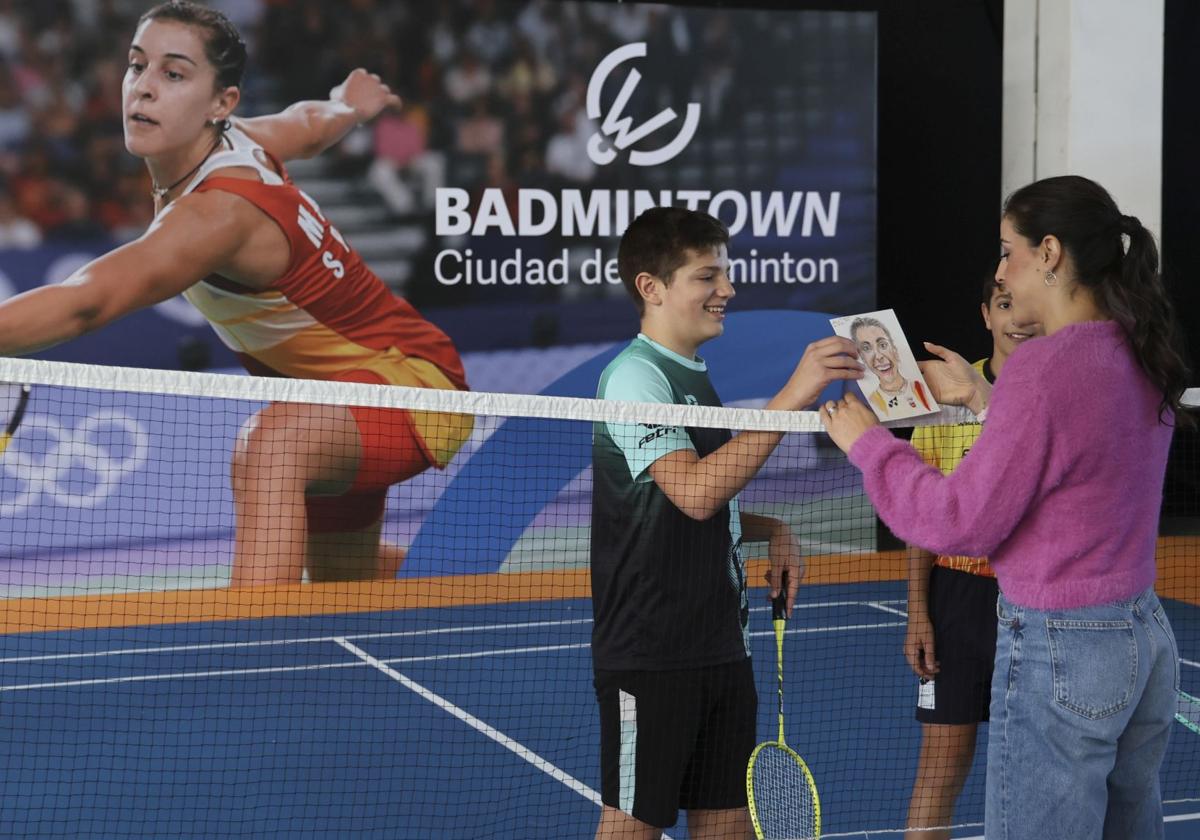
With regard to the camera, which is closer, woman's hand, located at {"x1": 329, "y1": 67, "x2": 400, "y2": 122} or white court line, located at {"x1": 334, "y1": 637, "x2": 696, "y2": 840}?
white court line, located at {"x1": 334, "y1": 637, "x2": 696, "y2": 840}

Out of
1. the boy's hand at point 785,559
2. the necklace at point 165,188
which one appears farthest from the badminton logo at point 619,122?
the boy's hand at point 785,559

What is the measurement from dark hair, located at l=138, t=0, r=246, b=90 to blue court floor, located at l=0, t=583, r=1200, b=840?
327cm

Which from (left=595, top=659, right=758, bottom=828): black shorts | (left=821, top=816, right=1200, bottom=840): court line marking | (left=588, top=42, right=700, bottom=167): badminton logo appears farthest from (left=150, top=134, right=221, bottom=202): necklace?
(left=595, top=659, right=758, bottom=828): black shorts

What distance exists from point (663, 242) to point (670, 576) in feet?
2.42

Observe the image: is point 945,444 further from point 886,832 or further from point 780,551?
point 886,832

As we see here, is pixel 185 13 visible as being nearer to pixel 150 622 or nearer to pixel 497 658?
pixel 150 622

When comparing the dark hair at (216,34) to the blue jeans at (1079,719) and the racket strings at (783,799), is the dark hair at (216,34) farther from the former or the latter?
the blue jeans at (1079,719)

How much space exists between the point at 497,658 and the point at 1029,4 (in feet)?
19.7

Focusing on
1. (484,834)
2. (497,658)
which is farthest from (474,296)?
(484,834)

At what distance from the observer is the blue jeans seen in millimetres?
2051

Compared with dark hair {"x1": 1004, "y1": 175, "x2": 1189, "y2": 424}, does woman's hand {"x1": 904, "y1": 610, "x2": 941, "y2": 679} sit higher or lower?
lower

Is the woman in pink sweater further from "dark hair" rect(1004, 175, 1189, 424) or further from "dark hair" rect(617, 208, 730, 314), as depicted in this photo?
"dark hair" rect(617, 208, 730, 314)

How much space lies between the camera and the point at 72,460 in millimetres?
7531

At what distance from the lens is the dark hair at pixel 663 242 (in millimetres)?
2945
